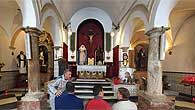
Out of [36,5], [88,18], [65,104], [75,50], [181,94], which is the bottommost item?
[181,94]

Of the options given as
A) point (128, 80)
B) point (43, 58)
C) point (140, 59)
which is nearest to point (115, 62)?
point (128, 80)

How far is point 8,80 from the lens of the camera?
1139 centimetres

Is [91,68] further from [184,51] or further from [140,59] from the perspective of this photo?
[140,59]

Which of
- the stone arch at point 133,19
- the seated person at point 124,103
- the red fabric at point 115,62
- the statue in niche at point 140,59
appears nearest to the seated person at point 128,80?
the stone arch at point 133,19

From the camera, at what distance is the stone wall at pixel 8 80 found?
419 inches

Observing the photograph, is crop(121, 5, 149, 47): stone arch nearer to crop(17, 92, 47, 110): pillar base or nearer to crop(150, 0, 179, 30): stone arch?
crop(150, 0, 179, 30): stone arch

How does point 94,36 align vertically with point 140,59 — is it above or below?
above

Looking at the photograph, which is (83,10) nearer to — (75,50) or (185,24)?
(75,50)

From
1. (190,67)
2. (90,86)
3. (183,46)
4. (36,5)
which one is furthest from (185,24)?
(36,5)

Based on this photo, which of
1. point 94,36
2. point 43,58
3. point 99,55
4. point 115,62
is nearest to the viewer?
point 115,62

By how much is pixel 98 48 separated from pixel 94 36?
0.80 m

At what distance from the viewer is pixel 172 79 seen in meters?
11.8

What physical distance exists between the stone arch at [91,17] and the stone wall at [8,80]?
13.2ft

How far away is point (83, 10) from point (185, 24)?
548 centimetres
